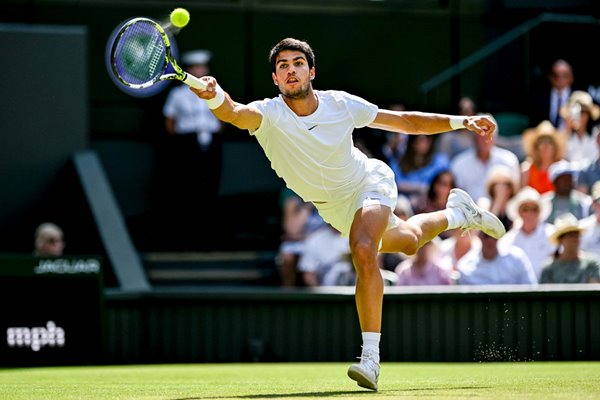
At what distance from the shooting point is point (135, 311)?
12.6 m

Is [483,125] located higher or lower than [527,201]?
higher

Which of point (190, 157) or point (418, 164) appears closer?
point (418, 164)

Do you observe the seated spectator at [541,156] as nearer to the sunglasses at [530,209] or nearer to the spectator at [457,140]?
the spectator at [457,140]

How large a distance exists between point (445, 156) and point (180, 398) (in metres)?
7.93

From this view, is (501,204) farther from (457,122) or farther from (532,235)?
(457,122)

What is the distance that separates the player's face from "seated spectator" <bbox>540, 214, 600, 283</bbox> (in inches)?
183

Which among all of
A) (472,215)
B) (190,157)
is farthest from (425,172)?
(472,215)

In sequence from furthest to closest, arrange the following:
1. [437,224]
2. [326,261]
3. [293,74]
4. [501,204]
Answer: [501,204] < [326,261] < [437,224] < [293,74]

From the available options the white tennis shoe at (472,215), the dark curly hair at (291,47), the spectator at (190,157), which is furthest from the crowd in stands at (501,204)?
the dark curly hair at (291,47)

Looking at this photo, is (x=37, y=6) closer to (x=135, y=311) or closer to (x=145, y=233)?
(x=145, y=233)

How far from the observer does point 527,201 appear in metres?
13.0

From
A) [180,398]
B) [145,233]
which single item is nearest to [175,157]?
[145,233]

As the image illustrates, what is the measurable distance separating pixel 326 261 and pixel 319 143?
202 inches

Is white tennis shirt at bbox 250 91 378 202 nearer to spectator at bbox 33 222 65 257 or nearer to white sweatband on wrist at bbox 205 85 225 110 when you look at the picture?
white sweatband on wrist at bbox 205 85 225 110
